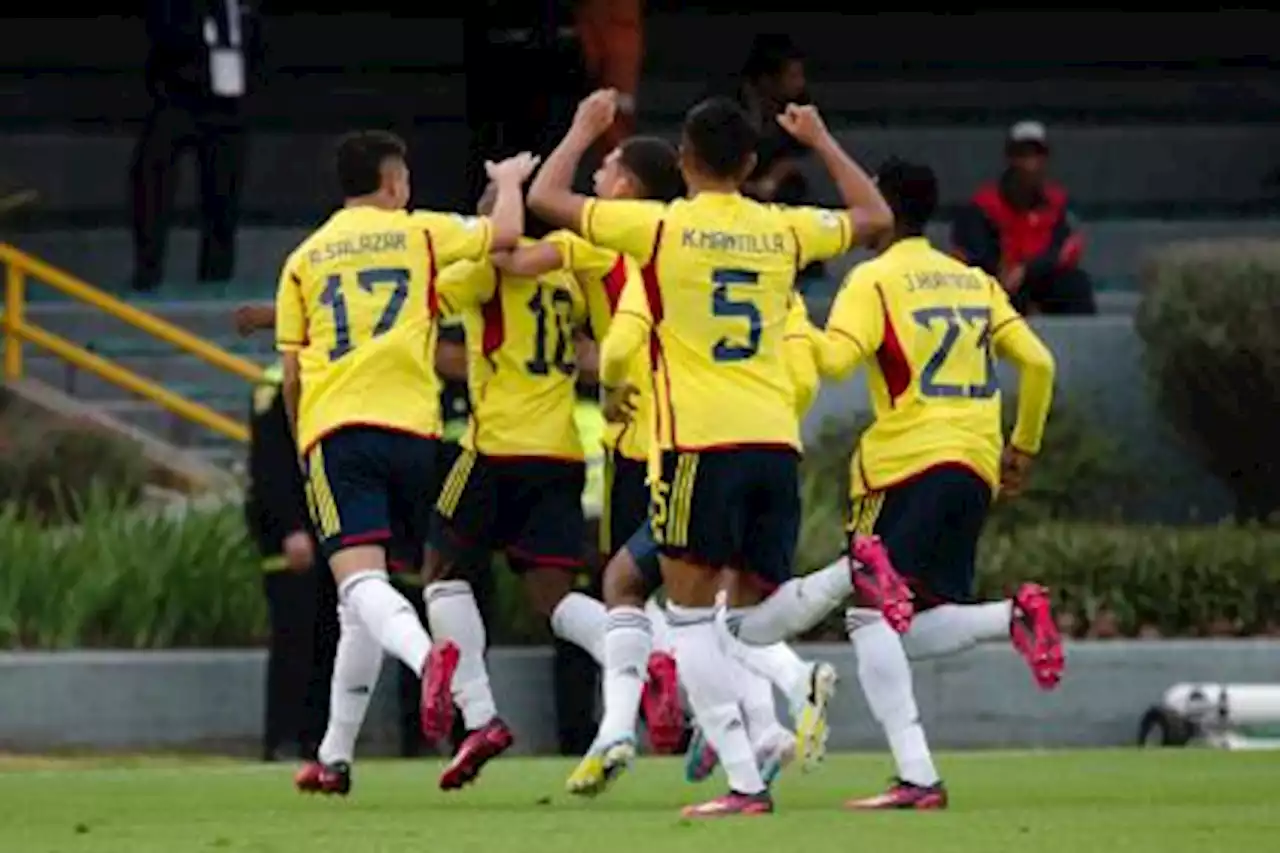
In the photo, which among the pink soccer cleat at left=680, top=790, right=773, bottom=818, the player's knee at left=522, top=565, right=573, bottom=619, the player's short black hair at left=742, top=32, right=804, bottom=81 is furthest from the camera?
the player's short black hair at left=742, top=32, right=804, bottom=81

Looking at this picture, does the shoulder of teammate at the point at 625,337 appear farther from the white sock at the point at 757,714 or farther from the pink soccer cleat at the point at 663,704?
the white sock at the point at 757,714

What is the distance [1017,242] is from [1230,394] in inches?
61.0

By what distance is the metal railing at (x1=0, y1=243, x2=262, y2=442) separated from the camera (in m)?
25.0

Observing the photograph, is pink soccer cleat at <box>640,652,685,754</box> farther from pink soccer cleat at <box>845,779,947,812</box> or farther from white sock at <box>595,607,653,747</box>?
pink soccer cleat at <box>845,779,947,812</box>

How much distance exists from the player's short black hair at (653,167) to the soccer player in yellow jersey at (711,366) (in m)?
0.96

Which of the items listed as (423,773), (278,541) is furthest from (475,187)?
(423,773)

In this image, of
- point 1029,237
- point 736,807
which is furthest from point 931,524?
point 1029,237

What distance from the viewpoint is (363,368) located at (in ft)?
55.4

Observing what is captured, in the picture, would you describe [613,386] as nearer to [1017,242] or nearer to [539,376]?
[539,376]

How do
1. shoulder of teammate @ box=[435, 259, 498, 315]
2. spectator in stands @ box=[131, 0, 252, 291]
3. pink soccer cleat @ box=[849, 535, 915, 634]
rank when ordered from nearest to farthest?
pink soccer cleat @ box=[849, 535, 915, 634], shoulder of teammate @ box=[435, 259, 498, 315], spectator in stands @ box=[131, 0, 252, 291]

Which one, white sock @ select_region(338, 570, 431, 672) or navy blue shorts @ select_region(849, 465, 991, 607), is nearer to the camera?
white sock @ select_region(338, 570, 431, 672)

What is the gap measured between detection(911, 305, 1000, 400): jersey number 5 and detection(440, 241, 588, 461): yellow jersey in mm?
1371

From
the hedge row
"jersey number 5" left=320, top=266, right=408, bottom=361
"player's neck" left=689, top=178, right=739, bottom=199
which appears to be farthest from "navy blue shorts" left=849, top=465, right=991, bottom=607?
the hedge row

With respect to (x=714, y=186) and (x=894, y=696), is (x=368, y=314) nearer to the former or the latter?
(x=714, y=186)
